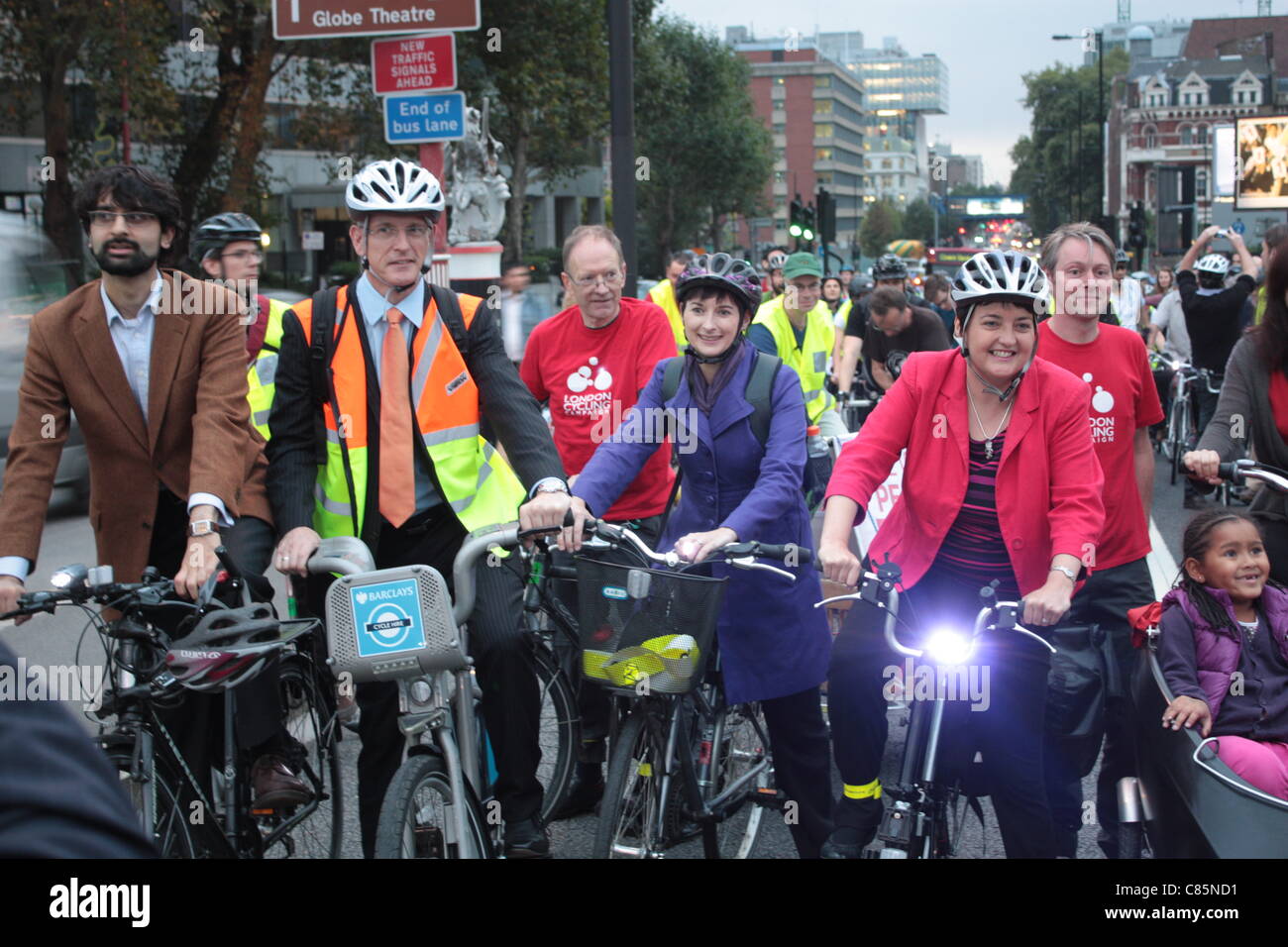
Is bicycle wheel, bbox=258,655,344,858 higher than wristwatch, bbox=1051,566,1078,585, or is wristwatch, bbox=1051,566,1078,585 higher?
wristwatch, bbox=1051,566,1078,585

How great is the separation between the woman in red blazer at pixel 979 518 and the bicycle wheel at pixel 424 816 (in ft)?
3.31

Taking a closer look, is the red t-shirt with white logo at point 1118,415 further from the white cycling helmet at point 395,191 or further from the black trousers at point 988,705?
the white cycling helmet at point 395,191

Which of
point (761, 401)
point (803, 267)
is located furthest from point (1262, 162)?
point (761, 401)

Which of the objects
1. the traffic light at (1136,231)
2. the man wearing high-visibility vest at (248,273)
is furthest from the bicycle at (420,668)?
the traffic light at (1136,231)

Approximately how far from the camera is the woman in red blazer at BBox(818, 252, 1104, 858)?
3438 millimetres

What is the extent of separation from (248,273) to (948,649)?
3.62 m

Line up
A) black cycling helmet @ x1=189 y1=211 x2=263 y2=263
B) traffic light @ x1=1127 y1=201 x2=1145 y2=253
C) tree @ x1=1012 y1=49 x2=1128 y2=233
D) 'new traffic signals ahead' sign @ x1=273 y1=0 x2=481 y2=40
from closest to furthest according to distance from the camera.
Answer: black cycling helmet @ x1=189 y1=211 x2=263 y2=263 < 'new traffic signals ahead' sign @ x1=273 y1=0 x2=481 y2=40 < traffic light @ x1=1127 y1=201 x2=1145 y2=253 < tree @ x1=1012 y1=49 x2=1128 y2=233

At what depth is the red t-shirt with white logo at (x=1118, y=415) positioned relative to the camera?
14.4 ft

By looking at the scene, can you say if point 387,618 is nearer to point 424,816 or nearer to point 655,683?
point 424,816

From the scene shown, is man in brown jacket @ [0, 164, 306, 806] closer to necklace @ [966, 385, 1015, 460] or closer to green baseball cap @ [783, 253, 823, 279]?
necklace @ [966, 385, 1015, 460]

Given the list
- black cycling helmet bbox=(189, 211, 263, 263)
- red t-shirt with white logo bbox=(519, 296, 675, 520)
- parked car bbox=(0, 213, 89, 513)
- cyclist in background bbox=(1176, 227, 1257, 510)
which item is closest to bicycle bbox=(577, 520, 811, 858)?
red t-shirt with white logo bbox=(519, 296, 675, 520)

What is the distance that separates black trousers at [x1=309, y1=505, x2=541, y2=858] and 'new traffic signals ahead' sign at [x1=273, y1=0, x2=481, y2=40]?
23.0ft

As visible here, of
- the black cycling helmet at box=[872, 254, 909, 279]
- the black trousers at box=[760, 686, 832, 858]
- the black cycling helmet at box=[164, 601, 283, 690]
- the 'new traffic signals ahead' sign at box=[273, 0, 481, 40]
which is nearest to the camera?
the black cycling helmet at box=[164, 601, 283, 690]

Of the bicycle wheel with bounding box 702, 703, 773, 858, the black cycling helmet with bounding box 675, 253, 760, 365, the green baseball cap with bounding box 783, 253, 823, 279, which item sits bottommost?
the bicycle wheel with bounding box 702, 703, 773, 858
